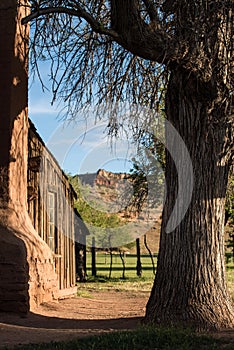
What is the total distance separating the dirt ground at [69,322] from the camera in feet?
28.9

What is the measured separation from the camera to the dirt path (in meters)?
8.95

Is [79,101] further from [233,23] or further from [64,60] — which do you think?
[233,23]

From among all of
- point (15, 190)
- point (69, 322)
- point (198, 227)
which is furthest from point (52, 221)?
point (198, 227)

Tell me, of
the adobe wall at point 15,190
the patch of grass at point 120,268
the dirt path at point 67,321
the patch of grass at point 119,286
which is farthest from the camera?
the patch of grass at point 120,268

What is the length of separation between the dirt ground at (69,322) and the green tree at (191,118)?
0.77 meters

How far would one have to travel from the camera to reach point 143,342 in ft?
24.8

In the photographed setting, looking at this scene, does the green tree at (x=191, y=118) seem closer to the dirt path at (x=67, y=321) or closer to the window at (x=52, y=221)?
the dirt path at (x=67, y=321)

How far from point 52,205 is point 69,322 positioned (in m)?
5.89

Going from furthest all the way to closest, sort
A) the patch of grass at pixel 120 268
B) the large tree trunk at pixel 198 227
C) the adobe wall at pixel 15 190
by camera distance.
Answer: the patch of grass at pixel 120 268, the adobe wall at pixel 15 190, the large tree trunk at pixel 198 227

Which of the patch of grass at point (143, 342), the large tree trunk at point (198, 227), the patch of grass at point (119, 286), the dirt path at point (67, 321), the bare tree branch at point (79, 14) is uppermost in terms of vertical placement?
the bare tree branch at point (79, 14)

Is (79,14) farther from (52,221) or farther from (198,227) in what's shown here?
(52,221)

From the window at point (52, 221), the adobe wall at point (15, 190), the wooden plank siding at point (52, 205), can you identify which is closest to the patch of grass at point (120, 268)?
the wooden plank siding at point (52, 205)

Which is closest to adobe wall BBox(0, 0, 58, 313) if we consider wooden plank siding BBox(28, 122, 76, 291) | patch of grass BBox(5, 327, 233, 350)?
wooden plank siding BBox(28, 122, 76, 291)

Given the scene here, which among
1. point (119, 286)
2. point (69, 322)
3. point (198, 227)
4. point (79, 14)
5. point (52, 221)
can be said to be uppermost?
point (79, 14)
